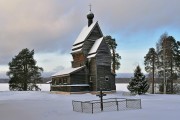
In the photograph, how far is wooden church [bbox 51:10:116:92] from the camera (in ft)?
168

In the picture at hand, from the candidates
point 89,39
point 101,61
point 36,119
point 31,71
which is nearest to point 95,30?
point 89,39

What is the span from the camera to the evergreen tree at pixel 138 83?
155 feet

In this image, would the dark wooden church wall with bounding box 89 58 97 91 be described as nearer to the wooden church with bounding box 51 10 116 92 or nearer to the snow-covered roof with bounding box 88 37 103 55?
the wooden church with bounding box 51 10 116 92

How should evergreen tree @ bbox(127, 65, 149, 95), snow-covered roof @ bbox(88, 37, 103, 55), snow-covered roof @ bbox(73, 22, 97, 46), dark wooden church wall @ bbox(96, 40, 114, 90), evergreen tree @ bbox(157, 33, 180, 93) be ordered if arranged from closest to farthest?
1. evergreen tree @ bbox(127, 65, 149, 95)
2. dark wooden church wall @ bbox(96, 40, 114, 90)
3. snow-covered roof @ bbox(88, 37, 103, 55)
4. snow-covered roof @ bbox(73, 22, 97, 46)
5. evergreen tree @ bbox(157, 33, 180, 93)

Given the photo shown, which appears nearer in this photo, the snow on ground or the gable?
Answer: the snow on ground

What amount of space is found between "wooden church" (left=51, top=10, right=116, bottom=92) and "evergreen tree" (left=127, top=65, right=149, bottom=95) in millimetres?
5445

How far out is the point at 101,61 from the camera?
5206 centimetres

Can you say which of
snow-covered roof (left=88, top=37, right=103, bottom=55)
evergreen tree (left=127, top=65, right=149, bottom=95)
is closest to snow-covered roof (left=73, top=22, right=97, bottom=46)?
snow-covered roof (left=88, top=37, right=103, bottom=55)

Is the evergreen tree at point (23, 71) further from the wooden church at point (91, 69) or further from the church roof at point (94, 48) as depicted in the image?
the church roof at point (94, 48)

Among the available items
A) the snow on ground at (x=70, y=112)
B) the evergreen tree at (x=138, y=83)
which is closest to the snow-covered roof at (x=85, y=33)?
the evergreen tree at (x=138, y=83)

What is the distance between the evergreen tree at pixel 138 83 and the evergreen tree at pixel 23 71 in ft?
82.8

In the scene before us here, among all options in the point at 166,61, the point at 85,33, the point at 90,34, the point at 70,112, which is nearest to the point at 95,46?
the point at 90,34

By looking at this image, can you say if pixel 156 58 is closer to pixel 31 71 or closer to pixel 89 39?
pixel 89 39

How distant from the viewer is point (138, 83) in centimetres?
4747
